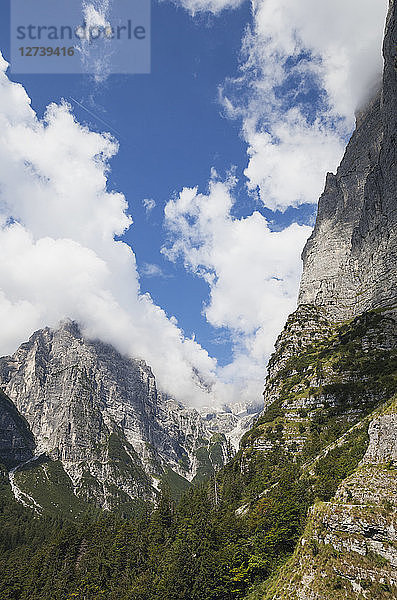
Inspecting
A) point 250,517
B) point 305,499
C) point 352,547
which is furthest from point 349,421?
point 352,547

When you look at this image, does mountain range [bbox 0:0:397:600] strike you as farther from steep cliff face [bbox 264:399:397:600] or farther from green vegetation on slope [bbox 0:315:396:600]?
green vegetation on slope [bbox 0:315:396:600]

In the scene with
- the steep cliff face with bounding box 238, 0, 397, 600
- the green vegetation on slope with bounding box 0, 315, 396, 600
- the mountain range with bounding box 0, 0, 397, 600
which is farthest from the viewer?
the green vegetation on slope with bounding box 0, 315, 396, 600

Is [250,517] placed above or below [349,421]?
below

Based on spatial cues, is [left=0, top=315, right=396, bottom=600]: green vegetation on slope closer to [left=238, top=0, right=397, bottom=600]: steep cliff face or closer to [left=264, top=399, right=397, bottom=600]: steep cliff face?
[left=238, top=0, right=397, bottom=600]: steep cliff face

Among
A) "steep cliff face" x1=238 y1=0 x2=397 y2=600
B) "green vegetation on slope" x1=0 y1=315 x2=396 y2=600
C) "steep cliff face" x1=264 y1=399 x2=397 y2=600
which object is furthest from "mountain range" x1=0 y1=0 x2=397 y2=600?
"green vegetation on slope" x1=0 y1=315 x2=396 y2=600

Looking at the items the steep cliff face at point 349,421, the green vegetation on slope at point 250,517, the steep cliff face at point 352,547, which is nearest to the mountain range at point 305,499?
the steep cliff face at point 352,547

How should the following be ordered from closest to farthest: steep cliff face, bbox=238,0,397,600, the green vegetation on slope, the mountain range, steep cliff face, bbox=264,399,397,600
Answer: steep cliff face, bbox=264,399,397,600, steep cliff face, bbox=238,0,397,600, the mountain range, the green vegetation on slope

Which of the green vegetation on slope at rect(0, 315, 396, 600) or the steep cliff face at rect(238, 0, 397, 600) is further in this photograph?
the green vegetation on slope at rect(0, 315, 396, 600)

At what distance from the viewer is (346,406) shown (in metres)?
116

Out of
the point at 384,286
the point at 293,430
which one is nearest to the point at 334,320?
the point at 384,286

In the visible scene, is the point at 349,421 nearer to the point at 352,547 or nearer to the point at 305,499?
the point at 305,499

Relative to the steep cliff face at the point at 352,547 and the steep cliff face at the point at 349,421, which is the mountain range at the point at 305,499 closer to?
the steep cliff face at the point at 352,547

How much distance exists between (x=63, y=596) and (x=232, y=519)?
6789cm

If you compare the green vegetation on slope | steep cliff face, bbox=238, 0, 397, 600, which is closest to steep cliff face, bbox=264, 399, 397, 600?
steep cliff face, bbox=238, 0, 397, 600
